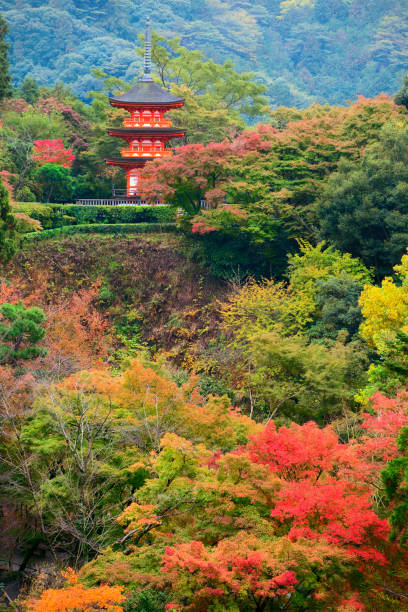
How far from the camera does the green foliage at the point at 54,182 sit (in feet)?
123

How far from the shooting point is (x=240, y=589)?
34.8 feet

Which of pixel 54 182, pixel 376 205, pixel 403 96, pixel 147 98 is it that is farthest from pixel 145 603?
pixel 147 98

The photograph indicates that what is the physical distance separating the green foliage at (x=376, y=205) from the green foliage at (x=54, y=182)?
16377mm

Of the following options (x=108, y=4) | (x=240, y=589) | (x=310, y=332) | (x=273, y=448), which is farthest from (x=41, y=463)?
(x=108, y=4)

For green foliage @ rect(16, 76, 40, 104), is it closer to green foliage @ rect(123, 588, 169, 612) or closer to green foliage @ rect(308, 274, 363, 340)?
green foliage @ rect(308, 274, 363, 340)

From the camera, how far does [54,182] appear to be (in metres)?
38.0

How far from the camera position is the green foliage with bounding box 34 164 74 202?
37.4 meters

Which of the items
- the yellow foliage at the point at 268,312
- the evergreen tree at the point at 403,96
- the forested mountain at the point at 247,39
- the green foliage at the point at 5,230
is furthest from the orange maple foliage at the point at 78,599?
the forested mountain at the point at 247,39

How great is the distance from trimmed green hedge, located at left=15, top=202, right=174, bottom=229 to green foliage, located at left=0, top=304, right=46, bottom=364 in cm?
1569

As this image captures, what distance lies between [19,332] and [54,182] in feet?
66.1

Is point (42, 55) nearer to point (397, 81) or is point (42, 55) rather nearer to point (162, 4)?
point (162, 4)

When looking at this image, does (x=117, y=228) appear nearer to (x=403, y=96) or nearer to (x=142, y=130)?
(x=142, y=130)

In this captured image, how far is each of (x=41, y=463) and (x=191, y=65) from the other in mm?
46072

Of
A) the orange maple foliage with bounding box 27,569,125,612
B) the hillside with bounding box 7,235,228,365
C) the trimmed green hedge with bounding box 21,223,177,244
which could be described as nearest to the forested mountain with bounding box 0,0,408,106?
the trimmed green hedge with bounding box 21,223,177,244
